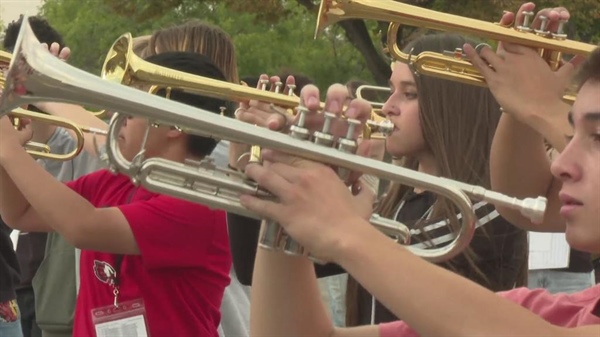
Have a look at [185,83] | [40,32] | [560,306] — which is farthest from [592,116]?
[40,32]

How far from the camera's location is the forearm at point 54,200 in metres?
3.54

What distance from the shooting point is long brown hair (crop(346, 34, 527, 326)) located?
345 cm

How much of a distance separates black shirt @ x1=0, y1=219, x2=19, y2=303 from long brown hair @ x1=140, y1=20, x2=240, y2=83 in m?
1.27

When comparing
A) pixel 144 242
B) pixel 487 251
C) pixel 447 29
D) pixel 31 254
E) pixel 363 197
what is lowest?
pixel 31 254

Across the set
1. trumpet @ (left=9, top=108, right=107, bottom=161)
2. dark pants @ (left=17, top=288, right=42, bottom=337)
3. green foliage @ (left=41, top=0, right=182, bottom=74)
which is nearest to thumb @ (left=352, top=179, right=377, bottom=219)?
trumpet @ (left=9, top=108, right=107, bottom=161)

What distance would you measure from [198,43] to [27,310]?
2.26m

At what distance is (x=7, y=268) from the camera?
5086 millimetres

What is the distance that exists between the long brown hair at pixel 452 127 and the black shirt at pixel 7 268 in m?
2.04

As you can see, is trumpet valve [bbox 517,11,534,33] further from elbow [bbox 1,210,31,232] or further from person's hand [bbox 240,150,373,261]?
elbow [bbox 1,210,31,232]

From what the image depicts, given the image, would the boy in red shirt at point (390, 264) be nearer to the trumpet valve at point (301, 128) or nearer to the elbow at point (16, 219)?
the trumpet valve at point (301, 128)

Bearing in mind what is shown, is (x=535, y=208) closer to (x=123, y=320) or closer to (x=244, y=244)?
(x=244, y=244)

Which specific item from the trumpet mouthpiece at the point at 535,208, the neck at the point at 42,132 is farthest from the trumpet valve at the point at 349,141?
the neck at the point at 42,132

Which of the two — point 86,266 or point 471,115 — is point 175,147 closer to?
point 86,266

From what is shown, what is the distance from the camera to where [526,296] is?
2.41m
